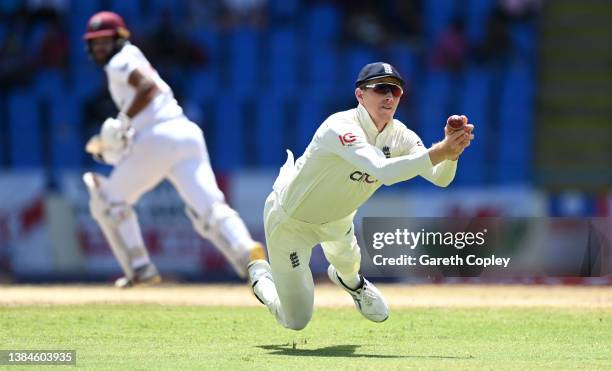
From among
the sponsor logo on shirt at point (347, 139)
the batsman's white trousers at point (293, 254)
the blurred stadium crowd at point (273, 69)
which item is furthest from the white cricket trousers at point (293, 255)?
the blurred stadium crowd at point (273, 69)

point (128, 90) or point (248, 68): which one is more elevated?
point (128, 90)

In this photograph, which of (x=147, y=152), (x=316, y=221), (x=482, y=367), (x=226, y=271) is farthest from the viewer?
(x=226, y=271)

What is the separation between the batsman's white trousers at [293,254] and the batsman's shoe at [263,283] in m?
0.11

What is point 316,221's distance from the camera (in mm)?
7430

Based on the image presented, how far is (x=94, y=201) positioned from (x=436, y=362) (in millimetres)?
4345

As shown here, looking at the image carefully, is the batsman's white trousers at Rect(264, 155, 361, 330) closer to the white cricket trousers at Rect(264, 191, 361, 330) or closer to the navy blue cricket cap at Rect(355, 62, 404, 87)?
the white cricket trousers at Rect(264, 191, 361, 330)

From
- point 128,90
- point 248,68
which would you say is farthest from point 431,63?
point 128,90

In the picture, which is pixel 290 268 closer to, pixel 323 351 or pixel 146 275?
pixel 323 351

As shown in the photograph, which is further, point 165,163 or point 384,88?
point 165,163

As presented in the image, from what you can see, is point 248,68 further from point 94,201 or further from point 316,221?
point 316,221

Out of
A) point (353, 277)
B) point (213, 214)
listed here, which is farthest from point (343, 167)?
point (213, 214)

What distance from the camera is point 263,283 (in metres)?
7.85

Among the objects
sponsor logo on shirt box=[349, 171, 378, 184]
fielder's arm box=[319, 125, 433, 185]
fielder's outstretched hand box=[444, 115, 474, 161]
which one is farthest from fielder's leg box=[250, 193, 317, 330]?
fielder's outstretched hand box=[444, 115, 474, 161]

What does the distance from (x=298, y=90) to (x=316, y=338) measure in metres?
8.62
